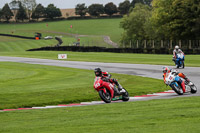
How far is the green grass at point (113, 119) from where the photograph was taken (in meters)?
9.32

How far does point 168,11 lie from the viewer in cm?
7594

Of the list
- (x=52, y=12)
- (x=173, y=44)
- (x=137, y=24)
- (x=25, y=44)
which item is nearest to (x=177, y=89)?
(x=173, y=44)

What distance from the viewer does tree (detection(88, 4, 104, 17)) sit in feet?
638

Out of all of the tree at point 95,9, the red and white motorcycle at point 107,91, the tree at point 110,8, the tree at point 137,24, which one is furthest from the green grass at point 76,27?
the red and white motorcycle at point 107,91

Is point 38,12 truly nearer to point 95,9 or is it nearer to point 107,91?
point 95,9

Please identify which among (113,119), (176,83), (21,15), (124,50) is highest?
(21,15)

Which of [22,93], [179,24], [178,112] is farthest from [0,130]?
[179,24]

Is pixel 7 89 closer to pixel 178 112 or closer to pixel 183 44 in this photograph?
pixel 178 112

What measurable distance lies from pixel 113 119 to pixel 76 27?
15716 cm

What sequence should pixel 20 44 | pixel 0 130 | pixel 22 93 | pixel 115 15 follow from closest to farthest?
1. pixel 0 130
2. pixel 22 93
3. pixel 20 44
4. pixel 115 15

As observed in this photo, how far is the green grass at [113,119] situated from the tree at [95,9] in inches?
7201

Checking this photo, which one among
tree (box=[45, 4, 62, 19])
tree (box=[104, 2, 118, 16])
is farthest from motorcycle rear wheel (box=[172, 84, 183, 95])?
tree (box=[45, 4, 62, 19])

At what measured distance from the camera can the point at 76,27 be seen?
6565 inches

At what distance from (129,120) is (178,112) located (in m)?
1.57
